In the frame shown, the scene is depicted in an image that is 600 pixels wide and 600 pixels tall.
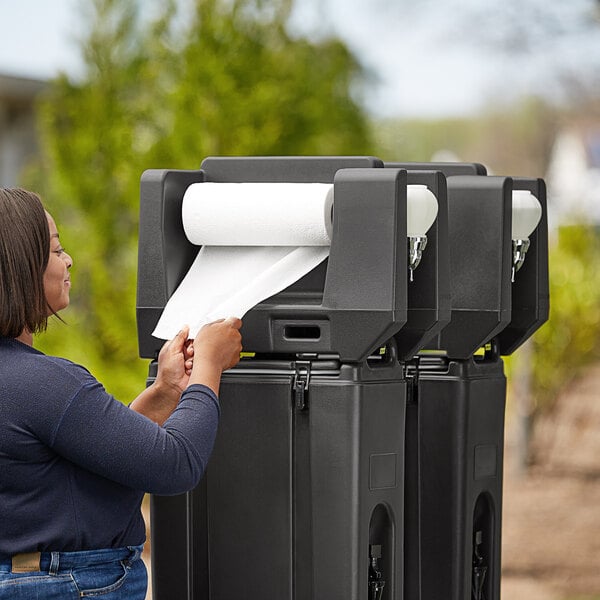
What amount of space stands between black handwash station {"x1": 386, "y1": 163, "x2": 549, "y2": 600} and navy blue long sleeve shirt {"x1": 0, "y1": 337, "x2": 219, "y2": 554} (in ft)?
2.41

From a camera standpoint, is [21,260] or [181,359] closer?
[21,260]

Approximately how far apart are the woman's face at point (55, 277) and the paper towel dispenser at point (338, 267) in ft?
1.25

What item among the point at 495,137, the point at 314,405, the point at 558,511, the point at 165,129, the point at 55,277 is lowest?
the point at 558,511

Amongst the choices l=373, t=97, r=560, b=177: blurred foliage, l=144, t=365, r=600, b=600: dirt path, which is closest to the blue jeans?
l=144, t=365, r=600, b=600: dirt path

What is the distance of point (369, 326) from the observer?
231cm

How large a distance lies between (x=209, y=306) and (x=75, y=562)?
0.59m

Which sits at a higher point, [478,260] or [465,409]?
[478,260]

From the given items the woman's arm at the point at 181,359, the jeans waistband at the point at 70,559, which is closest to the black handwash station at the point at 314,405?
the woman's arm at the point at 181,359

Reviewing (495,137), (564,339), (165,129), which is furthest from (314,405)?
(495,137)

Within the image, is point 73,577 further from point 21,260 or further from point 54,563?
point 21,260

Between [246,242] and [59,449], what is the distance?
0.63 m

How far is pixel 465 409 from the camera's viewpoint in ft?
8.77

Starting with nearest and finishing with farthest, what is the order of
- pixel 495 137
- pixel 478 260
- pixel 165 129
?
pixel 478 260
pixel 165 129
pixel 495 137

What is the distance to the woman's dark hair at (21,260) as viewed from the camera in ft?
6.72
